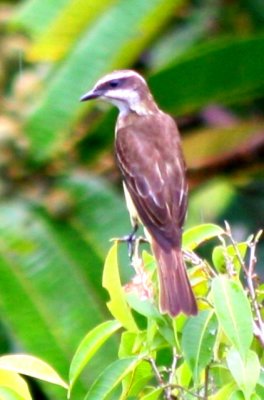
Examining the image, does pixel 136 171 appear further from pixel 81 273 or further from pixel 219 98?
pixel 219 98

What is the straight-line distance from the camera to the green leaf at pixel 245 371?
12.0 ft

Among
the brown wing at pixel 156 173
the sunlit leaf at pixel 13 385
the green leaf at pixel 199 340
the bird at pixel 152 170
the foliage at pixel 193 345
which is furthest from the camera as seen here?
the brown wing at pixel 156 173

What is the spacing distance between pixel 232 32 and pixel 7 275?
307 cm

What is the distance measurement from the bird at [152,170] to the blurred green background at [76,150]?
0.97 meters

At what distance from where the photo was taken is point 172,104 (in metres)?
7.68

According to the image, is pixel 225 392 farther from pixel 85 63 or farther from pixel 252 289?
pixel 85 63

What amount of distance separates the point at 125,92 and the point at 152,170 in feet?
2.28

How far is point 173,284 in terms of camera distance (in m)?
4.48

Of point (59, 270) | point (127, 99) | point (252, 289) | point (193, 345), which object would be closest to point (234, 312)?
point (193, 345)

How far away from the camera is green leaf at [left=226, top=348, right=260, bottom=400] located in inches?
144

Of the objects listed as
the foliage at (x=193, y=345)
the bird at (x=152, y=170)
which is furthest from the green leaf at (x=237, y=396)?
the bird at (x=152, y=170)

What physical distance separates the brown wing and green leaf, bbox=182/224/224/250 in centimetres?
48

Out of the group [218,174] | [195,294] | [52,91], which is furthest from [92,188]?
[195,294]

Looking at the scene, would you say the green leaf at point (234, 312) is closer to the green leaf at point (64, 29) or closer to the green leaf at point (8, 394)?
the green leaf at point (8, 394)
